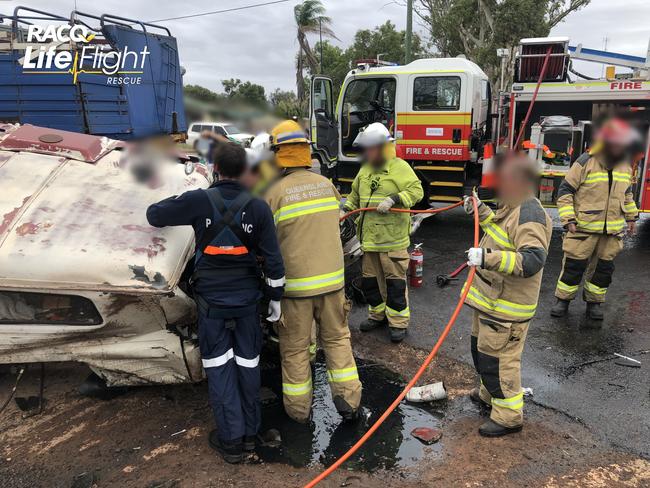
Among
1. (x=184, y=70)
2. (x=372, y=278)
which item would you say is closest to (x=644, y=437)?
(x=372, y=278)

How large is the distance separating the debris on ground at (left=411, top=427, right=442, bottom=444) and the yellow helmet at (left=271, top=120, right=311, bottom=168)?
5.48 ft

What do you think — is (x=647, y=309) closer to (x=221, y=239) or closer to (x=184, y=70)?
(x=221, y=239)

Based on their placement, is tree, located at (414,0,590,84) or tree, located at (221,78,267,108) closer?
tree, located at (221,78,267,108)

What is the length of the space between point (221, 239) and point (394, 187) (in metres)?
1.95

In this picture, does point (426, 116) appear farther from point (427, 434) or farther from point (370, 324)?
point (427, 434)

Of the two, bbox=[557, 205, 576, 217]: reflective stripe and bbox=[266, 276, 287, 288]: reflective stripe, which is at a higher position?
bbox=[557, 205, 576, 217]: reflective stripe

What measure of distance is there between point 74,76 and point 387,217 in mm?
Answer: 3856

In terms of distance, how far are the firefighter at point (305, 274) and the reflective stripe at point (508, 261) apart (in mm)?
934

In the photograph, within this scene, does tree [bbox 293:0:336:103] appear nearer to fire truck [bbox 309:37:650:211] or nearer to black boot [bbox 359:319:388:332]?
fire truck [bbox 309:37:650:211]

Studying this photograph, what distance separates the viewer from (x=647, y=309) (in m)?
4.71

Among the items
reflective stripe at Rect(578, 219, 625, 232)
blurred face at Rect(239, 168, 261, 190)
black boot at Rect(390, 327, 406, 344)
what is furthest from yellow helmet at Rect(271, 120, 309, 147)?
reflective stripe at Rect(578, 219, 625, 232)

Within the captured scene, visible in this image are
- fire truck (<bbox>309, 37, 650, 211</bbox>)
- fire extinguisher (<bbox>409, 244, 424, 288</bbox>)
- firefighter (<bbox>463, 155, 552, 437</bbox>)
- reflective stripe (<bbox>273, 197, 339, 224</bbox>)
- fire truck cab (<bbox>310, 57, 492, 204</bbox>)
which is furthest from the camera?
fire truck cab (<bbox>310, 57, 492, 204</bbox>)

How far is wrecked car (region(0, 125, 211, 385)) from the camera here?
2363 mm

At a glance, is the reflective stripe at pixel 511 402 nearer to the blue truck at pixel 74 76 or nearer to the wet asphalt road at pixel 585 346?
the wet asphalt road at pixel 585 346
